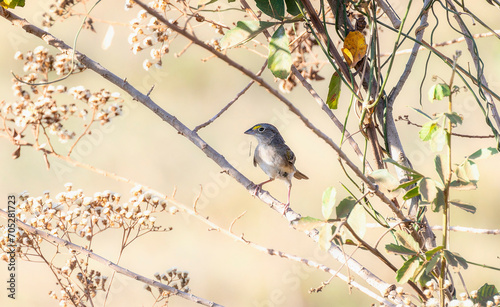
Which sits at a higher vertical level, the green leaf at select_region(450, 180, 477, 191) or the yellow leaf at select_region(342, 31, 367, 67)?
the yellow leaf at select_region(342, 31, 367, 67)

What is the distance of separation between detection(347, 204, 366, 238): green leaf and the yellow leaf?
0.52m

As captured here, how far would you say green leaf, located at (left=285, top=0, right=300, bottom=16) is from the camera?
5.65ft

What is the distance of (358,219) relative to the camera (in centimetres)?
132

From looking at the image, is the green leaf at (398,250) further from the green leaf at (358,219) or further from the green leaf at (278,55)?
the green leaf at (278,55)

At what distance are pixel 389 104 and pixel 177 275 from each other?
1014 millimetres

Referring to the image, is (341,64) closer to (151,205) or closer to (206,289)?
(151,205)

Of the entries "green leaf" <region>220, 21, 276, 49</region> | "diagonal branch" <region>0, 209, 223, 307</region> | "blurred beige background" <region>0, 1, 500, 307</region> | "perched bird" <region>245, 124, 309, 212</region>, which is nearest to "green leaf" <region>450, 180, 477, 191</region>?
"green leaf" <region>220, 21, 276, 49</region>

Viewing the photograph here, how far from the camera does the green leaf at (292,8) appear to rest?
1.72 metres

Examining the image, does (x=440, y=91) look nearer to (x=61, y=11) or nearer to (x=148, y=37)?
(x=148, y=37)

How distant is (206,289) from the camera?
7246 millimetres

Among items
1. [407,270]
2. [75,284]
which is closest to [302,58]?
[75,284]

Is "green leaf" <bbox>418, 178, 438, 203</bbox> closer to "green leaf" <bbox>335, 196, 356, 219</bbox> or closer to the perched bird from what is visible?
"green leaf" <bbox>335, 196, 356, 219</bbox>

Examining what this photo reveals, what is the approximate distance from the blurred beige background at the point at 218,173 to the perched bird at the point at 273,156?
2677mm

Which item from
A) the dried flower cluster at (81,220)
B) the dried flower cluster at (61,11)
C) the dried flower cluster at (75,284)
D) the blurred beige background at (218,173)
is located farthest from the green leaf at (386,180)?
the blurred beige background at (218,173)
